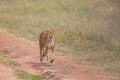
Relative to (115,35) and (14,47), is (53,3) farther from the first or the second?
(14,47)

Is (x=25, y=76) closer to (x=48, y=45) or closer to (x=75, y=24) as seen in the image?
(x=48, y=45)

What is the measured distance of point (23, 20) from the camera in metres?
34.8

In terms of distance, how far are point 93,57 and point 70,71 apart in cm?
469

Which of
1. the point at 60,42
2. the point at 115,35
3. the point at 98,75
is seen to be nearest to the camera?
the point at 98,75

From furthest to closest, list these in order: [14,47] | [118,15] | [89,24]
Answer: [118,15] < [89,24] < [14,47]

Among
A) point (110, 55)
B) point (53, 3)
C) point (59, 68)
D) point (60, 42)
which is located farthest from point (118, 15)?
point (59, 68)

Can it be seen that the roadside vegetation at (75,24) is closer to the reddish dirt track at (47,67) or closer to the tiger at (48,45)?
the reddish dirt track at (47,67)

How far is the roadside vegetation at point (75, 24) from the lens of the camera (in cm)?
2459

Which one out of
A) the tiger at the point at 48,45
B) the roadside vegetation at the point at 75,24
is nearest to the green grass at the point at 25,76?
the tiger at the point at 48,45

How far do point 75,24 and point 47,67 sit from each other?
14.3 m

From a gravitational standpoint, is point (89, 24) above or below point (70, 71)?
above

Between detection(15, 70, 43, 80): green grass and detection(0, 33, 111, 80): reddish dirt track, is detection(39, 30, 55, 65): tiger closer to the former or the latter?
detection(0, 33, 111, 80): reddish dirt track

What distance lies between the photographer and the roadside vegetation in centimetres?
2459

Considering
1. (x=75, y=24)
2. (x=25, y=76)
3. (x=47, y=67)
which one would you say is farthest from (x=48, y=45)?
(x=75, y=24)
